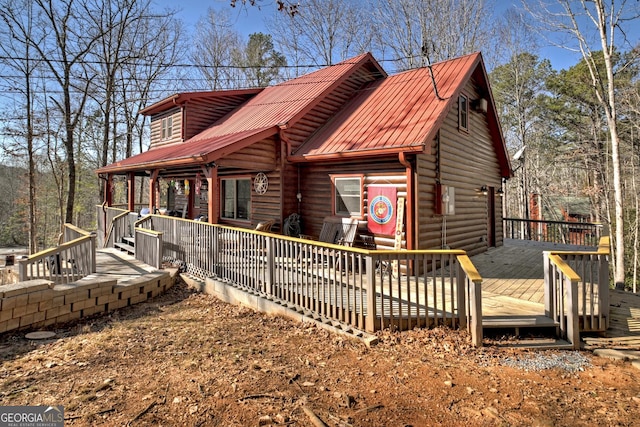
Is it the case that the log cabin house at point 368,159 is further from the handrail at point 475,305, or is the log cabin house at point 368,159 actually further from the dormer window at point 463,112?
the handrail at point 475,305

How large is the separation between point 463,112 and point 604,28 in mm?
4826

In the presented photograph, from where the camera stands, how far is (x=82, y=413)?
308 centimetres

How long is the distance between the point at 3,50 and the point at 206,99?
1082 centimetres

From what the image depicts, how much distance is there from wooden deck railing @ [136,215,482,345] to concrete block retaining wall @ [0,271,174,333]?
1.39 meters

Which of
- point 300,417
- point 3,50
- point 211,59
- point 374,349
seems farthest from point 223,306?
point 211,59

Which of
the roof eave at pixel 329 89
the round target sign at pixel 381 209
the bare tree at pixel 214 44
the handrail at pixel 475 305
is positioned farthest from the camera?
the bare tree at pixel 214 44

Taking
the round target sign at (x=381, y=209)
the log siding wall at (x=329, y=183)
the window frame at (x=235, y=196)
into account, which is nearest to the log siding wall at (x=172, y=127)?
the window frame at (x=235, y=196)

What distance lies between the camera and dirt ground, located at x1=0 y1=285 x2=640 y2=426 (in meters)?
3.04

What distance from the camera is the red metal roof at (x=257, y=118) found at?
29.0ft

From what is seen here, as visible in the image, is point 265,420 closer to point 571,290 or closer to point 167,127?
point 571,290

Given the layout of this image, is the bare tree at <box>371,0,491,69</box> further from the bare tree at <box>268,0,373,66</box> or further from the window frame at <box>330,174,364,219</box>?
the window frame at <box>330,174,364,219</box>

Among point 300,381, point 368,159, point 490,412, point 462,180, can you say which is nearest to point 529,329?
point 490,412

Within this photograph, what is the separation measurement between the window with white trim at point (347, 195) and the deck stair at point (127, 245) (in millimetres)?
6210

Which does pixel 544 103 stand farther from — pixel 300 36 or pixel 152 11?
pixel 152 11
